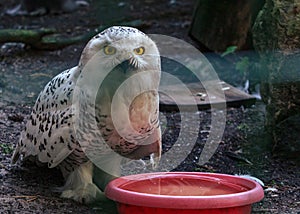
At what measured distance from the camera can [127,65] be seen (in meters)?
2.24

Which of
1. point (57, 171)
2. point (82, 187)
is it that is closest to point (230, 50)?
point (57, 171)

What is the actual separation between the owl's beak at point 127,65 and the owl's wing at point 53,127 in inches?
10.2

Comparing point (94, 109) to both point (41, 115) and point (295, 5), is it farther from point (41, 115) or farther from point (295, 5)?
point (295, 5)

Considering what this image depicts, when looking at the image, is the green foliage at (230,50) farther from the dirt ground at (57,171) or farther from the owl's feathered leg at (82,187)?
the owl's feathered leg at (82,187)

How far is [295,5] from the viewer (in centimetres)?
300

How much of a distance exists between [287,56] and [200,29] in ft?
6.27

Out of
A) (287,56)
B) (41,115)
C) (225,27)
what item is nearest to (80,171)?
(41,115)

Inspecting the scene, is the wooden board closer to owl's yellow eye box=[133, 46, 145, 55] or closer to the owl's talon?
the owl's talon

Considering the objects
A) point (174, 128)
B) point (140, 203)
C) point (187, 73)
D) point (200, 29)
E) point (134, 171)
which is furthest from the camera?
point (200, 29)

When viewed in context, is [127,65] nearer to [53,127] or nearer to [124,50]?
[124,50]

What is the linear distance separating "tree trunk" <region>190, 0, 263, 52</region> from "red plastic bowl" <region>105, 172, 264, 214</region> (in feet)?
8.42

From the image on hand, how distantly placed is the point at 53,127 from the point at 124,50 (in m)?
0.43

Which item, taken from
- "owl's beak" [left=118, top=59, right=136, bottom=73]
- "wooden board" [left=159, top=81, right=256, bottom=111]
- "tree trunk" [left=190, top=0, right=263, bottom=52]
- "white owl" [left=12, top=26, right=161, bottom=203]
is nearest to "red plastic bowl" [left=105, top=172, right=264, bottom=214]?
"white owl" [left=12, top=26, right=161, bottom=203]

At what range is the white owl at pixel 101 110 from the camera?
2.27m
